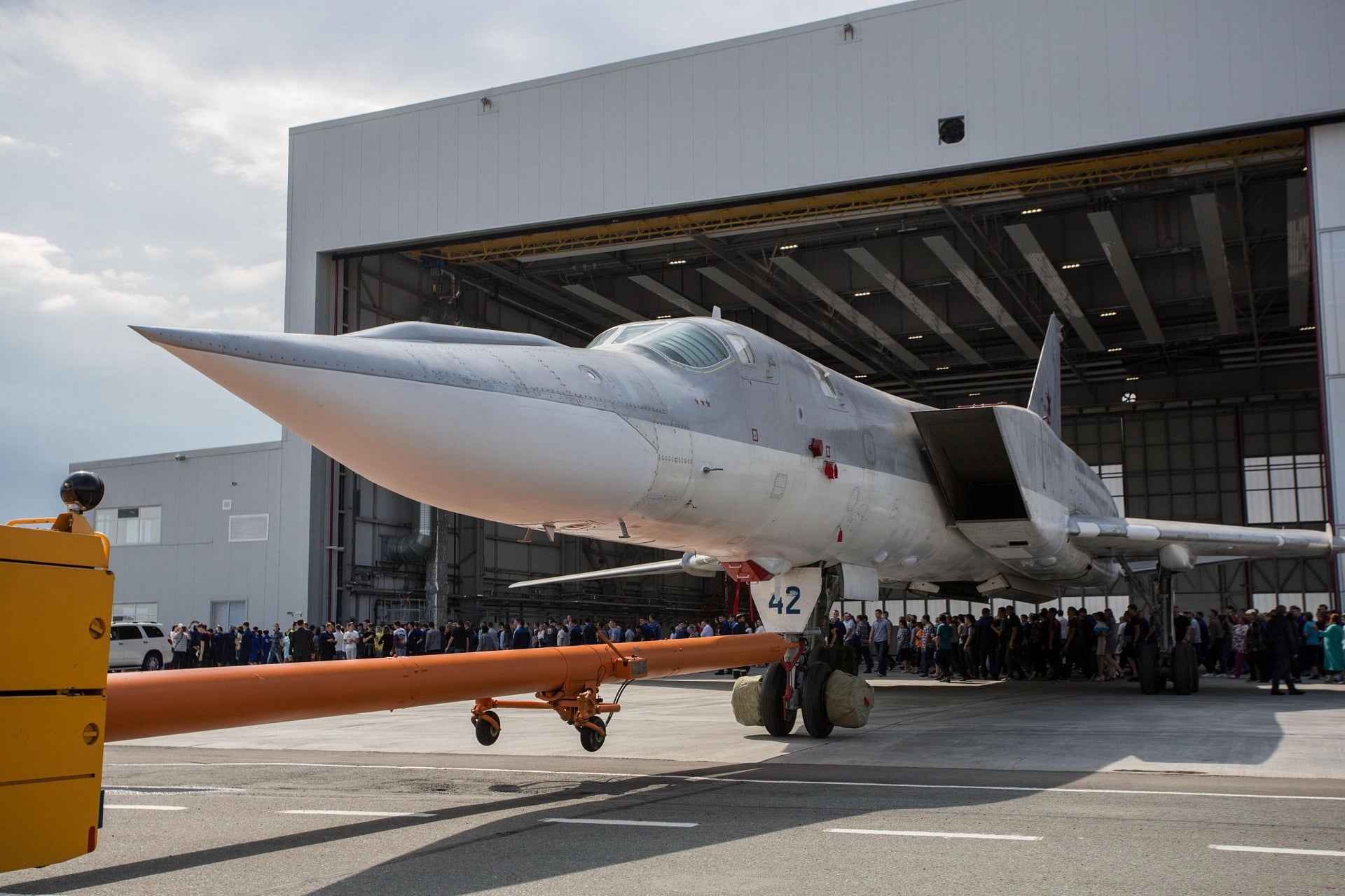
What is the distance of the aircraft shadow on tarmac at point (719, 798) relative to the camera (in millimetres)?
4535

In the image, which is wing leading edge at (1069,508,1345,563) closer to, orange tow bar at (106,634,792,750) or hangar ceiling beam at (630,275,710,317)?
orange tow bar at (106,634,792,750)

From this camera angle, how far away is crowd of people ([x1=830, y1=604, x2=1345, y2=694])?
1703 centimetres

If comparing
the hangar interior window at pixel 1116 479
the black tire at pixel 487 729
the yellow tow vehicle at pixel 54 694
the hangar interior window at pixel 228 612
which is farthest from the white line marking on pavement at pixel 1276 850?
the hangar interior window at pixel 1116 479

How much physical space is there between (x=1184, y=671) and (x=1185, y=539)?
1.92 m

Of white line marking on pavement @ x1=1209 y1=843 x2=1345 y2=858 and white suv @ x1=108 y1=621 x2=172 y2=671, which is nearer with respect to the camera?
white line marking on pavement @ x1=1209 y1=843 x2=1345 y2=858

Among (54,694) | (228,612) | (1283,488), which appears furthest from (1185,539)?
(1283,488)

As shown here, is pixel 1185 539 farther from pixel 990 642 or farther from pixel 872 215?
pixel 872 215

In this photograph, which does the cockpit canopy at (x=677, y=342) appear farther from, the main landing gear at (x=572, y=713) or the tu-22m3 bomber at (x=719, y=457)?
the main landing gear at (x=572, y=713)

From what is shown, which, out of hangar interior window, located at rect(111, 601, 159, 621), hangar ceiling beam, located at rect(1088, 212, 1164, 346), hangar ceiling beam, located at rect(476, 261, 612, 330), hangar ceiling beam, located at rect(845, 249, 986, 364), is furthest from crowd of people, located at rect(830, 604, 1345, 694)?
hangar interior window, located at rect(111, 601, 159, 621)

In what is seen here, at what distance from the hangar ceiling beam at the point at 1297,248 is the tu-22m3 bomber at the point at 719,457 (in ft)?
35.8

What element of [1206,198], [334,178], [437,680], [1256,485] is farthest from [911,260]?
[437,680]

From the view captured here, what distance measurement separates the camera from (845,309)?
3025 cm

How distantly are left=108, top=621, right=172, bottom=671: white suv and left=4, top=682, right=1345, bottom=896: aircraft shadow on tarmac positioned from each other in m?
18.0

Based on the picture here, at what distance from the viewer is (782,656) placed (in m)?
9.04
